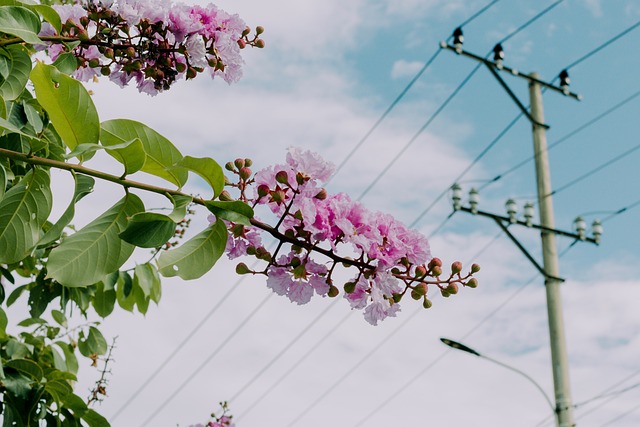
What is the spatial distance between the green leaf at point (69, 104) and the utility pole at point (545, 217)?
6.56 meters

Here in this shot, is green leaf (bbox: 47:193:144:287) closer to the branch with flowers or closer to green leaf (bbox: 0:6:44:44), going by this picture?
the branch with flowers

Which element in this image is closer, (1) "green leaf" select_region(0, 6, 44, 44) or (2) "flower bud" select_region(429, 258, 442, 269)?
(2) "flower bud" select_region(429, 258, 442, 269)

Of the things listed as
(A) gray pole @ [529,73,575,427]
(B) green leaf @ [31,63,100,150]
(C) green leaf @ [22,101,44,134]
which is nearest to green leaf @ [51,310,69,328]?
(C) green leaf @ [22,101,44,134]

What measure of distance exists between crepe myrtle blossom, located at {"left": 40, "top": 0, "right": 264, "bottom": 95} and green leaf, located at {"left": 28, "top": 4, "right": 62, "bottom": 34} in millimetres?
17

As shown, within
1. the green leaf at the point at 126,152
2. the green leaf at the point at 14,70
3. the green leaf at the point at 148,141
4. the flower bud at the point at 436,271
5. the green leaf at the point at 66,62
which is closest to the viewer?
the green leaf at the point at 126,152

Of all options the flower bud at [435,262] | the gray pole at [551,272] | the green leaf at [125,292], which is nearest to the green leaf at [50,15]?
the flower bud at [435,262]

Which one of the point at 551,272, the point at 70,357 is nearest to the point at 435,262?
the point at 70,357

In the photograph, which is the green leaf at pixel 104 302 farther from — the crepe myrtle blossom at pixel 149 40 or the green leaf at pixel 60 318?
the crepe myrtle blossom at pixel 149 40

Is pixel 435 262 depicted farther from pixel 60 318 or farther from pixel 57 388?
pixel 60 318

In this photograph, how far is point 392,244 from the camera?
142 cm

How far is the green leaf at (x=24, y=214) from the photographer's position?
143 centimetres

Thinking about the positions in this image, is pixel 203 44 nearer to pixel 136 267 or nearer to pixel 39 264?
pixel 136 267

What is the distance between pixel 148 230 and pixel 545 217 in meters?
7.58

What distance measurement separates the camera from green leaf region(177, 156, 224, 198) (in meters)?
1.29
